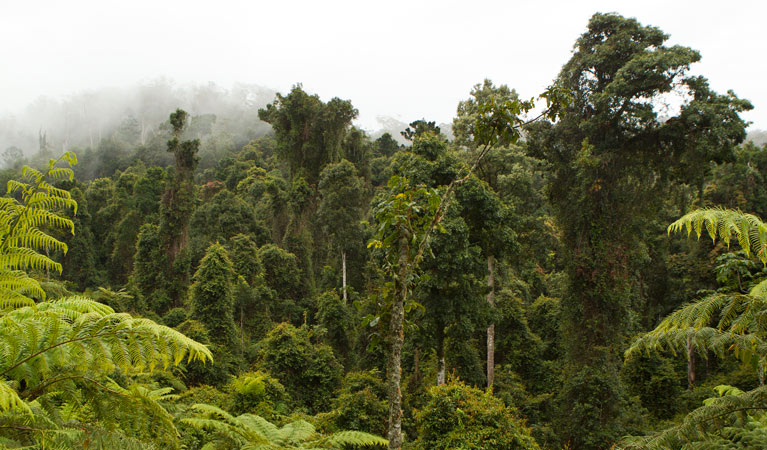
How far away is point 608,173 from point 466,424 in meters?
7.92

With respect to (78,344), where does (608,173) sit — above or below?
above

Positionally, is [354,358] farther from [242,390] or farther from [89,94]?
[89,94]

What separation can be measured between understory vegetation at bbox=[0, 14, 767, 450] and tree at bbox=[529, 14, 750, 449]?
57mm

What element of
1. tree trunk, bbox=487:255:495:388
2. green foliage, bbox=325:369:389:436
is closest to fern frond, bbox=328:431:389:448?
green foliage, bbox=325:369:389:436

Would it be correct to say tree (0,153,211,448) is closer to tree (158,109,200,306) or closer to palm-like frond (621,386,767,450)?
palm-like frond (621,386,767,450)

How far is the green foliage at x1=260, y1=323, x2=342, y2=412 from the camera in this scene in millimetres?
12805

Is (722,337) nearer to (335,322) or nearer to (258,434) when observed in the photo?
(258,434)

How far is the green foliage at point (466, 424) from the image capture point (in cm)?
720

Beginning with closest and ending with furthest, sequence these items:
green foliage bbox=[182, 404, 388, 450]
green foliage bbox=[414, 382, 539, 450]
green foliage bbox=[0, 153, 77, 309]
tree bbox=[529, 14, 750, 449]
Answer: green foliage bbox=[0, 153, 77, 309] → green foliage bbox=[182, 404, 388, 450] → green foliage bbox=[414, 382, 539, 450] → tree bbox=[529, 14, 750, 449]

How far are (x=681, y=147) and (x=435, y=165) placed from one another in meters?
6.24

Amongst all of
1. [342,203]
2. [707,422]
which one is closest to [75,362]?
[707,422]

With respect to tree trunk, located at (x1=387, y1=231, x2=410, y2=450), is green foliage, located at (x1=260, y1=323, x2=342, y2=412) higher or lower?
lower

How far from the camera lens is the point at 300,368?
43.0 ft

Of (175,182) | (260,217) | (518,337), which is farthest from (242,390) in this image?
(260,217)
